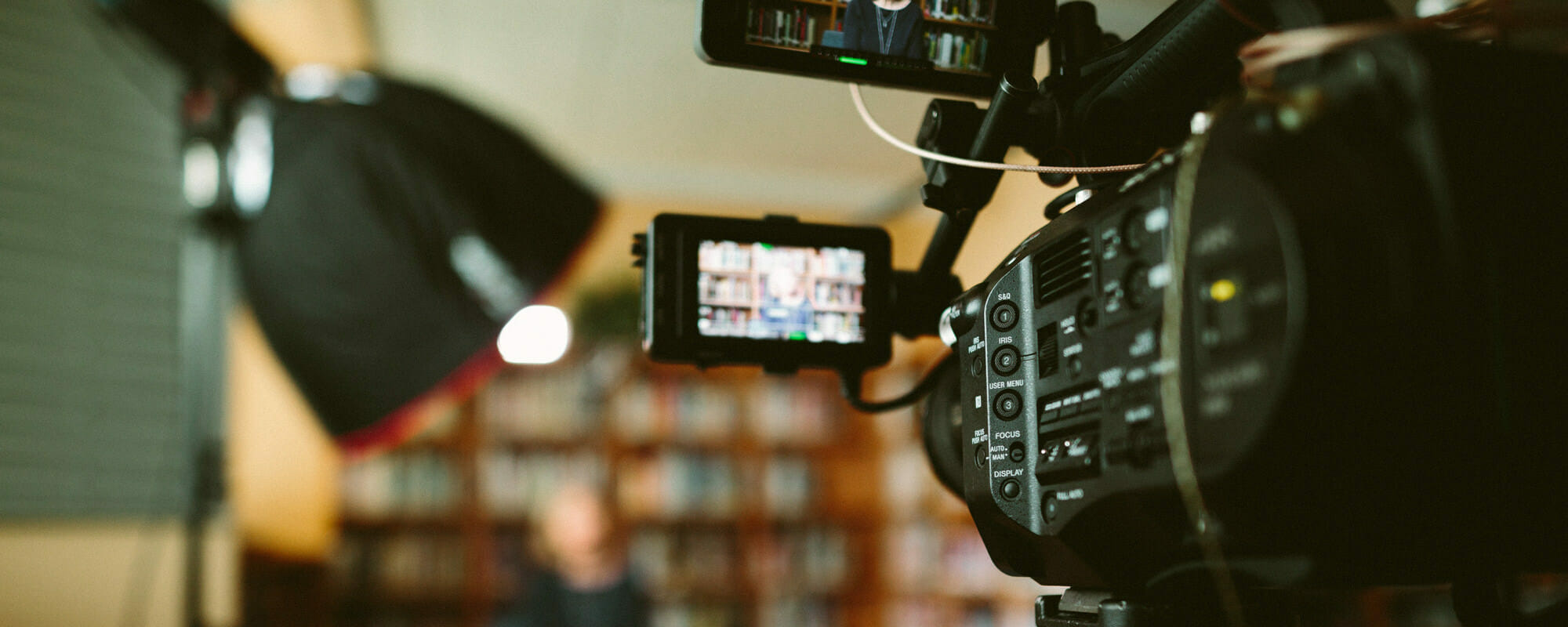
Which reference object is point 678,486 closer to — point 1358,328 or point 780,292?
point 780,292

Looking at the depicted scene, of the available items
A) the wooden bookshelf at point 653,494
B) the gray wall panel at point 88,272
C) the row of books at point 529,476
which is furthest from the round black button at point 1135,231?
the row of books at point 529,476

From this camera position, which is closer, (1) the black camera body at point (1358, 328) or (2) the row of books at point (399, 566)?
(1) the black camera body at point (1358, 328)

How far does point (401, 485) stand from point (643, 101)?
1.98 meters

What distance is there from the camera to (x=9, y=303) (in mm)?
1498

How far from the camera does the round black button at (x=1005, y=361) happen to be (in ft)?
1.60

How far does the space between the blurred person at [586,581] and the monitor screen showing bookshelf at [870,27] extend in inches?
100

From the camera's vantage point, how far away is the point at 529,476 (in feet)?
13.3

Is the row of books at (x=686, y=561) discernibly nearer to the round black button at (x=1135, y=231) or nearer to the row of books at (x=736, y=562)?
the row of books at (x=736, y=562)

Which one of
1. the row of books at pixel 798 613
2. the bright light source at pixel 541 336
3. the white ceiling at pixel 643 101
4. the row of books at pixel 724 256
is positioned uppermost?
the white ceiling at pixel 643 101

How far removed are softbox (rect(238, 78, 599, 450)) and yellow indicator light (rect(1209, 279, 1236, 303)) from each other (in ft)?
4.67

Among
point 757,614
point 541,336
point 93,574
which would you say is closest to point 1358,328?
point 93,574

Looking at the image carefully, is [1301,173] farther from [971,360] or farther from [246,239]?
[246,239]

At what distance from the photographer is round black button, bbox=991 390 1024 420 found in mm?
485

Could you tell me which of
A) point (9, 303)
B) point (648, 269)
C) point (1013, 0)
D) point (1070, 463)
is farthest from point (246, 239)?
point (1070, 463)
